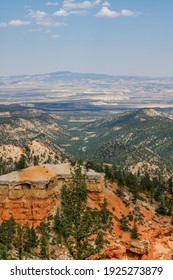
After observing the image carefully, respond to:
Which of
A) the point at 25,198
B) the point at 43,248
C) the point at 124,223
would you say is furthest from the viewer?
the point at 124,223

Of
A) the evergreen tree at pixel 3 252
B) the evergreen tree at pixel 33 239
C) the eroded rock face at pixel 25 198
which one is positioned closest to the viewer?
the evergreen tree at pixel 3 252

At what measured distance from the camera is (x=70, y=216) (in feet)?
147

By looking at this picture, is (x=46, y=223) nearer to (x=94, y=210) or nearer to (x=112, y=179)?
(x=94, y=210)

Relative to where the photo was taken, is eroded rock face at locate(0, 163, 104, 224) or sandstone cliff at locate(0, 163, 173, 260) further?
eroded rock face at locate(0, 163, 104, 224)

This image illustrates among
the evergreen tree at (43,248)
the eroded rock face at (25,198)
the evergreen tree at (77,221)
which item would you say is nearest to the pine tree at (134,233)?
the eroded rock face at (25,198)

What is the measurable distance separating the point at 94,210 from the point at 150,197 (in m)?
31.3

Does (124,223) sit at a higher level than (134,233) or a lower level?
higher

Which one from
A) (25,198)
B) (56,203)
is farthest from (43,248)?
(56,203)

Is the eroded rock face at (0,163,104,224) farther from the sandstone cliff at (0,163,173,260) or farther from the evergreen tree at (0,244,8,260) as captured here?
the evergreen tree at (0,244,8,260)

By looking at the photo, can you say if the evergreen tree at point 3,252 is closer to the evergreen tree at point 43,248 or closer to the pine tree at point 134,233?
the evergreen tree at point 43,248

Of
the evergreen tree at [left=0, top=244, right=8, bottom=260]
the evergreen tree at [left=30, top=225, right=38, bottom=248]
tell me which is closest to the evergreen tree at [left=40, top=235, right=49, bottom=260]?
the evergreen tree at [left=30, top=225, right=38, bottom=248]

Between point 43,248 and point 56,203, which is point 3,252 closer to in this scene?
point 43,248

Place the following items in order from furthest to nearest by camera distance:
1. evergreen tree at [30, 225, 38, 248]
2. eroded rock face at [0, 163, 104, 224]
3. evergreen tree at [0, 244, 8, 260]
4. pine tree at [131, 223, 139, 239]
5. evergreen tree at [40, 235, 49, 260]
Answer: eroded rock face at [0, 163, 104, 224] < pine tree at [131, 223, 139, 239] < evergreen tree at [30, 225, 38, 248] < evergreen tree at [40, 235, 49, 260] < evergreen tree at [0, 244, 8, 260]

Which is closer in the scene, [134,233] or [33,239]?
[33,239]
